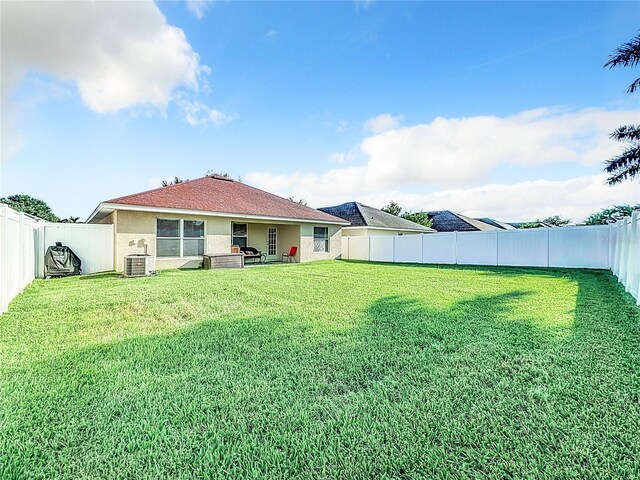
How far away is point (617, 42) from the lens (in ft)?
47.1

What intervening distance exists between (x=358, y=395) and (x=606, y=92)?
758 inches

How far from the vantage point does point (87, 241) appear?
12.2 m

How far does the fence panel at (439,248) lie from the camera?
16328mm

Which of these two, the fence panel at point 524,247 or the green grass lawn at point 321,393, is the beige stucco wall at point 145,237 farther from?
the fence panel at point 524,247

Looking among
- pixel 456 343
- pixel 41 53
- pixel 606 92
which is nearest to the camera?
pixel 456 343

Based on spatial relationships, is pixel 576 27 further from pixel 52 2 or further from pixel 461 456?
pixel 52 2

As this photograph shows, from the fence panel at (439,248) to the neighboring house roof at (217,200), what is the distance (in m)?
5.67

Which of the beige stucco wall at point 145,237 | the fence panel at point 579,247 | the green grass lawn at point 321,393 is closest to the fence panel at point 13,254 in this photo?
the green grass lawn at point 321,393

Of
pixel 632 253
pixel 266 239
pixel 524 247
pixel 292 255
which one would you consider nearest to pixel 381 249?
pixel 292 255

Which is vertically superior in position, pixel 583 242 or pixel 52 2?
pixel 52 2

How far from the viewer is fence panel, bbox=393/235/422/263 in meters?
17.6

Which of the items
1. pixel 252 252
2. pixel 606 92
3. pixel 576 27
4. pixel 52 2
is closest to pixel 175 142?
pixel 252 252

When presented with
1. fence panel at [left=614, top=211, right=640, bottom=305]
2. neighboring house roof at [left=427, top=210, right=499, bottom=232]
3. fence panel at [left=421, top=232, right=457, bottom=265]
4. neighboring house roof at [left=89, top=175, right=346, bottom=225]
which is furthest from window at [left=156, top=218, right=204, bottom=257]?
neighboring house roof at [left=427, top=210, right=499, bottom=232]

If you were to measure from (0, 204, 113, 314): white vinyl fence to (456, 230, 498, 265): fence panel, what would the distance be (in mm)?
16322
